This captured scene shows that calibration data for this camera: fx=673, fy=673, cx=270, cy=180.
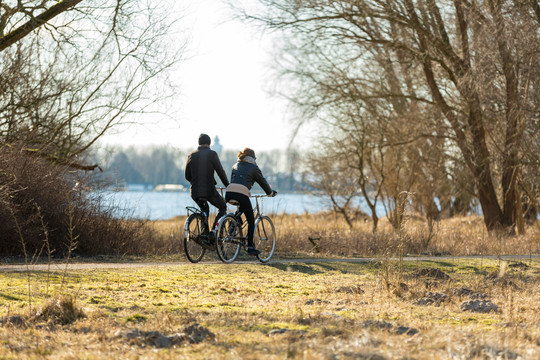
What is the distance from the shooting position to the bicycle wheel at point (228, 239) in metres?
11.0

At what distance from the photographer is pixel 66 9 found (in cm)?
1398

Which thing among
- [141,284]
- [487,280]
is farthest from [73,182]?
[487,280]

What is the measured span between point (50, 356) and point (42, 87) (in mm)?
10591

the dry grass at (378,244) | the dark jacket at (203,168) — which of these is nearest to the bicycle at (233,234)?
the dark jacket at (203,168)

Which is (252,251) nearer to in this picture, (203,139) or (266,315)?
(203,139)

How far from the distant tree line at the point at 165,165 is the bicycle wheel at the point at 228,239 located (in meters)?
1.49

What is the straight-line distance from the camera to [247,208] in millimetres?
11258

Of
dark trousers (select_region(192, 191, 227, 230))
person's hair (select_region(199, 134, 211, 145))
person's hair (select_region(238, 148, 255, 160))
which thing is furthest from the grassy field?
person's hair (select_region(199, 134, 211, 145))

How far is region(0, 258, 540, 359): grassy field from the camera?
5.09 m

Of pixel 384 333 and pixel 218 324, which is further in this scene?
pixel 218 324

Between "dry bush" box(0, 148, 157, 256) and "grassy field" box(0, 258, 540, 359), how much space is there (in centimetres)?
247

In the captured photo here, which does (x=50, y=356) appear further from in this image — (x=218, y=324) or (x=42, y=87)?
(x=42, y=87)

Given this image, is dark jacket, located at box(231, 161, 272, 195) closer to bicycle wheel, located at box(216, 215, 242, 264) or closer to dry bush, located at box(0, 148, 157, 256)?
bicycle wheel, located at box(216, 215, 242, 264)

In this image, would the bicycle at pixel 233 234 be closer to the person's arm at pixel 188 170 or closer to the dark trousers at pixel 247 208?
the dark trousers at pixel 247 208
